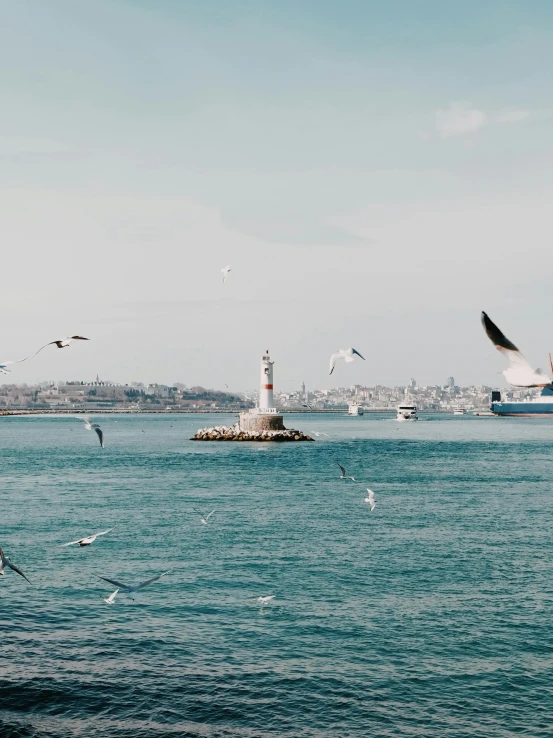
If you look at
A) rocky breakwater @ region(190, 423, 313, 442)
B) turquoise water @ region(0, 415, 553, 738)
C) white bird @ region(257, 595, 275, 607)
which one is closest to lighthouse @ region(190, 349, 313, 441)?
rocky breakwater @ region(190, 423, 313, 442)

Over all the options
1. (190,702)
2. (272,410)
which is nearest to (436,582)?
(190,702)

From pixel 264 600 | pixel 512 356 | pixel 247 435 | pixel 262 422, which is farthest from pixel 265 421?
pixel 512 356

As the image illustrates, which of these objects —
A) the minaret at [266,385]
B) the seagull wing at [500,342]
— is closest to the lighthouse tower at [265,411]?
the minaret at [266,385]

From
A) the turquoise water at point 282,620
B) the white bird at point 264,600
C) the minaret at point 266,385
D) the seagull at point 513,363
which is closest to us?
the seagull at point 513,363

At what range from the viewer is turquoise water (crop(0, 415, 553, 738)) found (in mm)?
12977

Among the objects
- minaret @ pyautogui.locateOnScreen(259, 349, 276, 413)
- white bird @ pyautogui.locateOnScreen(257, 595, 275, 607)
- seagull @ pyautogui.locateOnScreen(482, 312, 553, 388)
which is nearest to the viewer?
seagull @ pyautogui.locateOnScreen(482, 312, 553, 388)

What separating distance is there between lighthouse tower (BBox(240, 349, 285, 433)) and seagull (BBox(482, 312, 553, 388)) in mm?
82341

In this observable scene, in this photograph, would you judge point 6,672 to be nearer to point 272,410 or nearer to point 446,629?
point 446,629

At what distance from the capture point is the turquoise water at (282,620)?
42.6 feet

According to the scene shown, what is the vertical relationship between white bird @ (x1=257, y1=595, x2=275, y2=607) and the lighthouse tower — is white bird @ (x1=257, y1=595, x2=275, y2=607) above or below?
below

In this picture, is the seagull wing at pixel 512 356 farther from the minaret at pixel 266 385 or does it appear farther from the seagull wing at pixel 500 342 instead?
the minaret at pixel 266 385

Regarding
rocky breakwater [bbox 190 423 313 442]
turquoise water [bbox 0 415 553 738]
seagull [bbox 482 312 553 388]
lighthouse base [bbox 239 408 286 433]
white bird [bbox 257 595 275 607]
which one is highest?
seagull [bbox 482 312 553 388]

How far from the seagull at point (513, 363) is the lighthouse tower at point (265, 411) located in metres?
82.3

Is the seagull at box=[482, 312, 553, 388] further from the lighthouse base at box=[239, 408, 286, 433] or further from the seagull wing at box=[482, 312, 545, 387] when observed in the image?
the lighthouse base at box=[239, 408, 286, 433]
